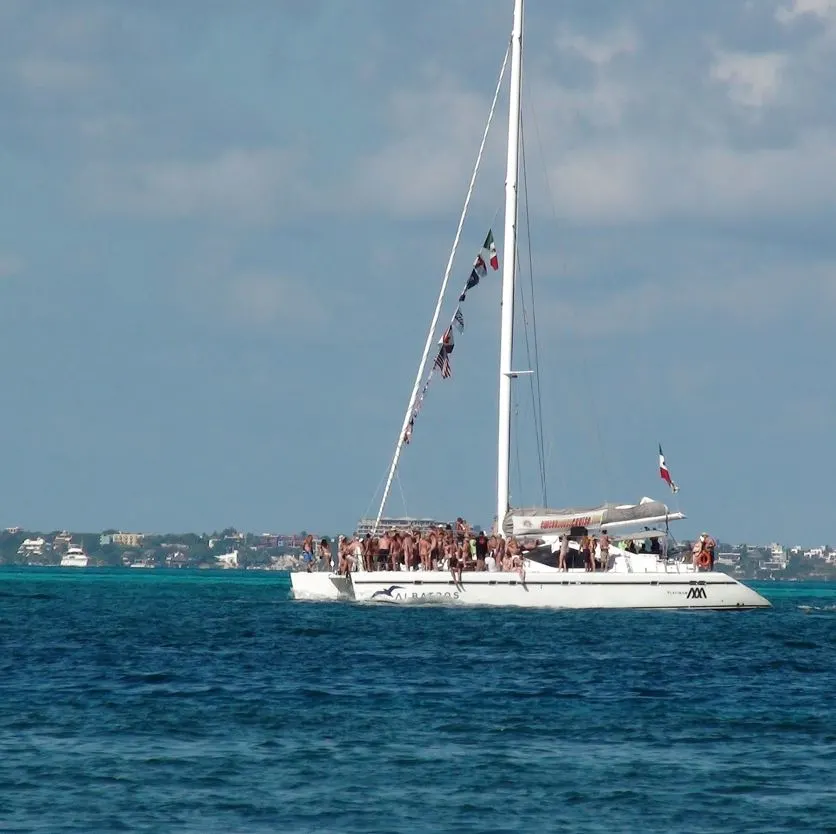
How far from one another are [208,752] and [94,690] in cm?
758

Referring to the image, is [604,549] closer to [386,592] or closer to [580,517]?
[580,517]

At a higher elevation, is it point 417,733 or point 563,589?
point 563,589

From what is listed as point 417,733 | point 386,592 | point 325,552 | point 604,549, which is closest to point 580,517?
point 604,549

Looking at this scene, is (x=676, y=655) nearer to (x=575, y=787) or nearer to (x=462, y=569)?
(x=462, y=569)

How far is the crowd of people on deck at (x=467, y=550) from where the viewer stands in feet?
179

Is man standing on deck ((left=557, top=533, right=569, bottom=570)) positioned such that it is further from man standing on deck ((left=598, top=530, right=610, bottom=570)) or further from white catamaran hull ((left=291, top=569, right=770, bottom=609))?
man standing on deck ((left=598, top=530, right=610, bottom=570))

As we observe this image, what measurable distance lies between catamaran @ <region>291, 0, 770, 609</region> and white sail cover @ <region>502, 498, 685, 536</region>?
32mm

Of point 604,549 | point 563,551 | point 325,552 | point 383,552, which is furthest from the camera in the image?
point 325,552

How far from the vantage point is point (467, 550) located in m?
56.0

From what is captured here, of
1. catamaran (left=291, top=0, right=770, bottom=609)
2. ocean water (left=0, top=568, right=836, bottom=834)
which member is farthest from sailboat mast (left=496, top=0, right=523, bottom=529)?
ocean water (left=0, top=568, right=836, bottom=834)

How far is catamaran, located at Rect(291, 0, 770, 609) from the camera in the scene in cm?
5322

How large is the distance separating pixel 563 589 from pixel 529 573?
1141 mm

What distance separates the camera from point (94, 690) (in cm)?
3155

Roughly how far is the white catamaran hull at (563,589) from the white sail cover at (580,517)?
2979 millimetres
